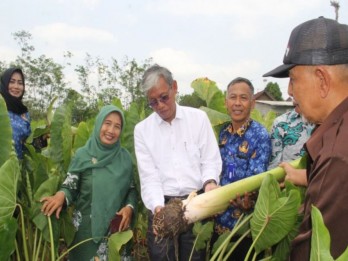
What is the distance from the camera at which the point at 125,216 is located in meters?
2.68

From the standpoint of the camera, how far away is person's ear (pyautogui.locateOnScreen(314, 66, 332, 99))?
1.27 metres

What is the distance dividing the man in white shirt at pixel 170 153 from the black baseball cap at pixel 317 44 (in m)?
1.14

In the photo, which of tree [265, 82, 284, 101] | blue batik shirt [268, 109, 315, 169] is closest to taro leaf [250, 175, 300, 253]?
blue batik shirt [268, 109, 315, 169]

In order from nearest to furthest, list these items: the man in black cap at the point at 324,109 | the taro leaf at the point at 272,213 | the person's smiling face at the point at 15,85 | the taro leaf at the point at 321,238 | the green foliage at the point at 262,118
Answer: the taro leaf at the point at 321,238
the man in black cap at the point at 324,109
the taro leaf at the point at 272,213
the person's smiling face at the point at 15,85
the green foliage at the point at 262,118

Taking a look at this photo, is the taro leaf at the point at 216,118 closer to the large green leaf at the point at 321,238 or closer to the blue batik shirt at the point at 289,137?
the blue batik shirt at the point at 289,137

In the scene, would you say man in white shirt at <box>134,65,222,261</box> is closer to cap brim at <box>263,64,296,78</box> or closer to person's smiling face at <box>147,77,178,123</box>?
person's smiling face at <box>147,77,178,123</box>

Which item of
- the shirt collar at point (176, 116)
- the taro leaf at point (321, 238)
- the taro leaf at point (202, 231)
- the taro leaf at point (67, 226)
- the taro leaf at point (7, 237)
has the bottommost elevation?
the taro leaf at point (67, 226)

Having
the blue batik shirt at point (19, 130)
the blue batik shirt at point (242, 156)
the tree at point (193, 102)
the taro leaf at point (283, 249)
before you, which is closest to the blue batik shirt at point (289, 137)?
the blue batik shirt at point (242, 156)

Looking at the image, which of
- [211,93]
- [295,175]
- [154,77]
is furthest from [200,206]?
[211,93]

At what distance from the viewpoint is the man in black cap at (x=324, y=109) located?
109cm

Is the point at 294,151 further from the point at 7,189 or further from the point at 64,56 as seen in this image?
the point at 64,56

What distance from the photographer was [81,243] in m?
2.77

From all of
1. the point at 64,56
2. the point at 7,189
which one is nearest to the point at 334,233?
the point at 7,189

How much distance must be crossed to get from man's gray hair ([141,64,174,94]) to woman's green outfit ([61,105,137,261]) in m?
0.44
